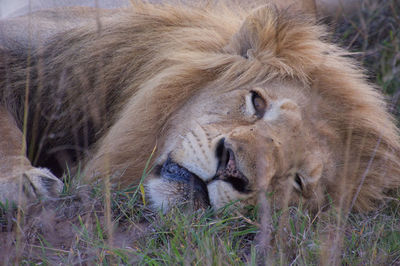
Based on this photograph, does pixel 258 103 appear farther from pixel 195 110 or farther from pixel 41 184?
pixel 41 184

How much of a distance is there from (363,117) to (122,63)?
53.8 inches

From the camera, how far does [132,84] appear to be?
348cm

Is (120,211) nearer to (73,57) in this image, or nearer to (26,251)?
(26,251)

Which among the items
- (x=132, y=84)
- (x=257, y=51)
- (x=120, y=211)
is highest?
(x=257, y=51)

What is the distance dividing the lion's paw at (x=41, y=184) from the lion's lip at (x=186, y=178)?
1.71 feet

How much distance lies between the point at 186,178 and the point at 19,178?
0.78 m

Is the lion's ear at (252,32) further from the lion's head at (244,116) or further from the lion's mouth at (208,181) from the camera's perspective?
the lion's mouth at (208,181)

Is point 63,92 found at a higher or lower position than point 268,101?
lower

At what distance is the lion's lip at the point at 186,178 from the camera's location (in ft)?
8.82

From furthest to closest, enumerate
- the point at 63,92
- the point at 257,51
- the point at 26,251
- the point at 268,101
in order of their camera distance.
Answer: the point at 63,92 < the point at 257,51 < the point at 268,101 < the point at 26,251

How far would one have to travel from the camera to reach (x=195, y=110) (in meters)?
3.07

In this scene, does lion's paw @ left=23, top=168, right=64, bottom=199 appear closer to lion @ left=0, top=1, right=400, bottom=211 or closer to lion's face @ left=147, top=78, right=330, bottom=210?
lion @ left=0, top=1, right=400, bottom=211

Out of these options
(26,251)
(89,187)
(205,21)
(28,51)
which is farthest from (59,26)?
(26,251)

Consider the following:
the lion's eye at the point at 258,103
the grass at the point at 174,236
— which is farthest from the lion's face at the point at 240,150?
the grass at the point at 174,236
